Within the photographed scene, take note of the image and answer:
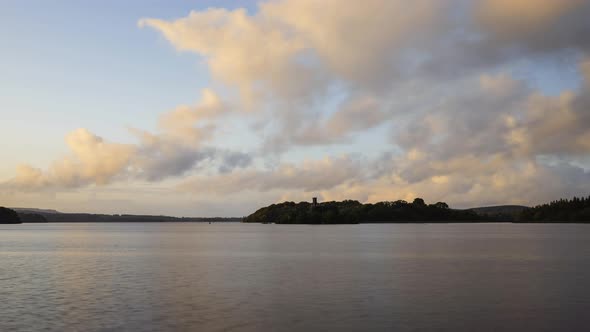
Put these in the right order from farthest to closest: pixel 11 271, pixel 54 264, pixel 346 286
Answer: pixel 54 264
pixel 11 271
pixel 346 286

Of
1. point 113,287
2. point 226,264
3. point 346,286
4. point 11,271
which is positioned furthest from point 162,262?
point 346,286

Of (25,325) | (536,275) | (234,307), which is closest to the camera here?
(25,325)

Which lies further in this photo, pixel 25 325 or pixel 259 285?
pixel 259 285

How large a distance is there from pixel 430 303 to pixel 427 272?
73.9ft

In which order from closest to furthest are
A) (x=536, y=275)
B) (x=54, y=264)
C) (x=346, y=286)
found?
(x=346, y=286), (x=536, y=275), (x=54, y=264)

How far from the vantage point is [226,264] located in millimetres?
72938

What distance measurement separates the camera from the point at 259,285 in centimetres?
4988

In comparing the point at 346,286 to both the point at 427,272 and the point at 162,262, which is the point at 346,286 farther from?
the point at 162,262

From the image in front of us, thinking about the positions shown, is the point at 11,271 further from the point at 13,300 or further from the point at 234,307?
the point at 234,307

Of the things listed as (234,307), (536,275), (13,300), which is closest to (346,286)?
(234,307)

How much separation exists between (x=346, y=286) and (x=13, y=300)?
26.3 metres

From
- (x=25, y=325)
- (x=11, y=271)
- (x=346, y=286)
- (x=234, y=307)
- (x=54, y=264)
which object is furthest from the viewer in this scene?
(x=54, y=264)

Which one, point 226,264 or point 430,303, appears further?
point 226,264

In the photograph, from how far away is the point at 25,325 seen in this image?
3109 cm
